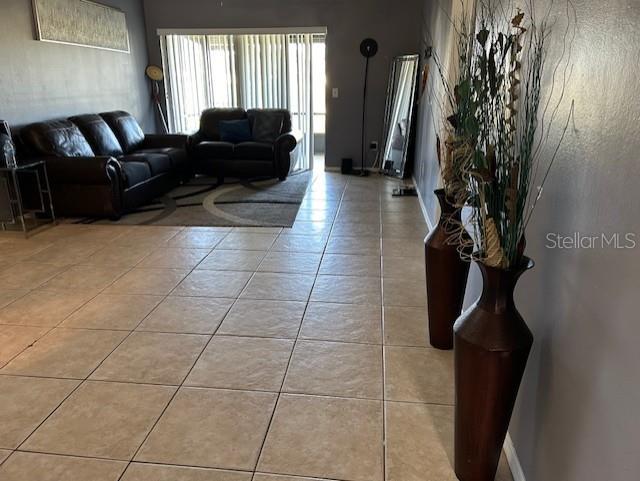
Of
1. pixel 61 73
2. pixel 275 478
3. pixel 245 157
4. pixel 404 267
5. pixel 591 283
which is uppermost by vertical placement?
pixel 61 73

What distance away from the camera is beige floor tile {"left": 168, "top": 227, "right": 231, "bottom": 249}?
3.95 meters

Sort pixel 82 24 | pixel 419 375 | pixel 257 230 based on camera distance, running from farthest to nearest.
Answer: pixel 82 24, pixel 257 230, pixel 419 375

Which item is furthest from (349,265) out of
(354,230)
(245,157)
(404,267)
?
(245,157)

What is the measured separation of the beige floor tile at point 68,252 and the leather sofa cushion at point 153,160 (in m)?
1.24

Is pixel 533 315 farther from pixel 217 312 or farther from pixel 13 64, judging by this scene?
pixel 13 64

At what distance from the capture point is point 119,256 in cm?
369

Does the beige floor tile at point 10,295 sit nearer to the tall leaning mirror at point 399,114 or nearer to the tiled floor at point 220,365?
the tiled floor at point 220,365

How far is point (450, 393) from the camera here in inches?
81.9

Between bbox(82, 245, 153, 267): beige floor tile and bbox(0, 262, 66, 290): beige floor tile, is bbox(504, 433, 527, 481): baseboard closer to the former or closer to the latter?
bbox(82, 245, 153, 267): beige floor tile

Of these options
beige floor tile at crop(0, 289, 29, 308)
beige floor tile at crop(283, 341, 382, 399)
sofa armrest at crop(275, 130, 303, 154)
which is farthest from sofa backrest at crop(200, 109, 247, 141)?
beige floor tile at crop(283, 341, 382, 399)

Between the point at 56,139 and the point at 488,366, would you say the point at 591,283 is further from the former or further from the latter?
the point at 56,139

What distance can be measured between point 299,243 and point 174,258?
3.30ft

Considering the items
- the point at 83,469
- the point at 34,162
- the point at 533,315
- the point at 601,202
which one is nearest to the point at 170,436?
the point at 83,469

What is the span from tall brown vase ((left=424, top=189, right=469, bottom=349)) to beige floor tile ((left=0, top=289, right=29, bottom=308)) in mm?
2523
